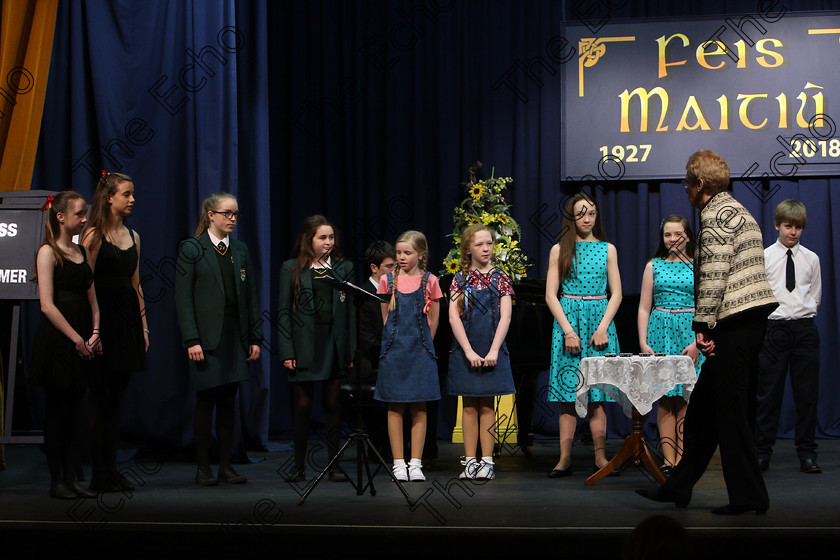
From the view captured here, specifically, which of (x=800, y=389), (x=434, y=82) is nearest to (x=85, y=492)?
(x=800, y=389)

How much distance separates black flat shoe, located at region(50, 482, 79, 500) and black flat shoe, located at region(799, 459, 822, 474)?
3824 millimetres

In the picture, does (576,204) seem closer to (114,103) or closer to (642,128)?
(642,128)

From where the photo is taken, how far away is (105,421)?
174 inches

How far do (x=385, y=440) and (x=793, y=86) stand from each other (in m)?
4.24

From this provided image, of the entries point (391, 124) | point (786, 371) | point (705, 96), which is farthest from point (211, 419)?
point (705, 96)

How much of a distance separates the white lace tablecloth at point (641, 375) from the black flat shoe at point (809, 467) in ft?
3.62

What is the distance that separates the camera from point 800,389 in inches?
203

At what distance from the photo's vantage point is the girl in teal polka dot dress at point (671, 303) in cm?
491

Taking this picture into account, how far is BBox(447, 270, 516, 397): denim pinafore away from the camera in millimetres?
4668

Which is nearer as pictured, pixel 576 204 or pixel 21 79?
pixel 576 204

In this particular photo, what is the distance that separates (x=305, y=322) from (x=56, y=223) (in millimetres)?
1324

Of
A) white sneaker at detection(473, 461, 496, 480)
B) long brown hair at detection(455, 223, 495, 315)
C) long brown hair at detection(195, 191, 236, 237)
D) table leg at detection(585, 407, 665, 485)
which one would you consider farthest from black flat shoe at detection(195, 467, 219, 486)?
table leg at detection(585, 407, 665, 485)

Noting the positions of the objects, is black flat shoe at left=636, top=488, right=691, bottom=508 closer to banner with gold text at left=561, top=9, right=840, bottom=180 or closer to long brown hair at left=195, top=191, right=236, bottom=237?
long brown hair at left=195, top=191, right=236, bottom=237

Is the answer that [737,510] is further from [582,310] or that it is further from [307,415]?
[307,415]
